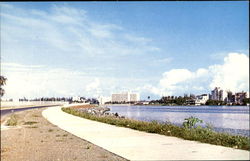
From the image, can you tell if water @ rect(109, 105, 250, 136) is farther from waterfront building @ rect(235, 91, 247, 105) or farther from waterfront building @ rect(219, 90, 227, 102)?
waterfront building @ rect(235, 91, 247, 105)

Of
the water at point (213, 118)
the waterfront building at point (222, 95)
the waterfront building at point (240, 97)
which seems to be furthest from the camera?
the waterfront building at point (240, 97)

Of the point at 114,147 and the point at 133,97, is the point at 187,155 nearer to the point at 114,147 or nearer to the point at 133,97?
the point at 114,147

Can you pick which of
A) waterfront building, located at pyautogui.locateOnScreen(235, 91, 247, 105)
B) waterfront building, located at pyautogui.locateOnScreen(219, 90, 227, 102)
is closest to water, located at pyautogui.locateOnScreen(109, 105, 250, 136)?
waterfront building, located at pyautogui.locateOnScreen(219, 90, 227, 102)

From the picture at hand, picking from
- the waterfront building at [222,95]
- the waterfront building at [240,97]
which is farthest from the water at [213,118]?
the waterfront building at [240,97]

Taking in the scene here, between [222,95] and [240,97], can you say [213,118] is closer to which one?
[222,95]

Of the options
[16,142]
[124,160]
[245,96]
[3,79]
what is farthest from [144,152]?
[245,96]

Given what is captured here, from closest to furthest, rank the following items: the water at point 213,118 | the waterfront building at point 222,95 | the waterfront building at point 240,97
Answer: the water at point 213,118
the waterfront building at point 222,95
the waterfront building at point 240,97

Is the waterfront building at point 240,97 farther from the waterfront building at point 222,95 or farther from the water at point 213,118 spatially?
the water at point 213,118

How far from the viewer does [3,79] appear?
2652 cm

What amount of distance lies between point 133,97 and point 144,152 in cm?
18442

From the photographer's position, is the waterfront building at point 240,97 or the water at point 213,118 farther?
the waterfront building at point 240,97

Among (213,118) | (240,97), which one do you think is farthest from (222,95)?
(213,118)

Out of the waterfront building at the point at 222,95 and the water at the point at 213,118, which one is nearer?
the water at the point at 213,118

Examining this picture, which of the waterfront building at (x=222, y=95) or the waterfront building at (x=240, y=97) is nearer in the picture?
the waterfront building at (x=222, y=95)
